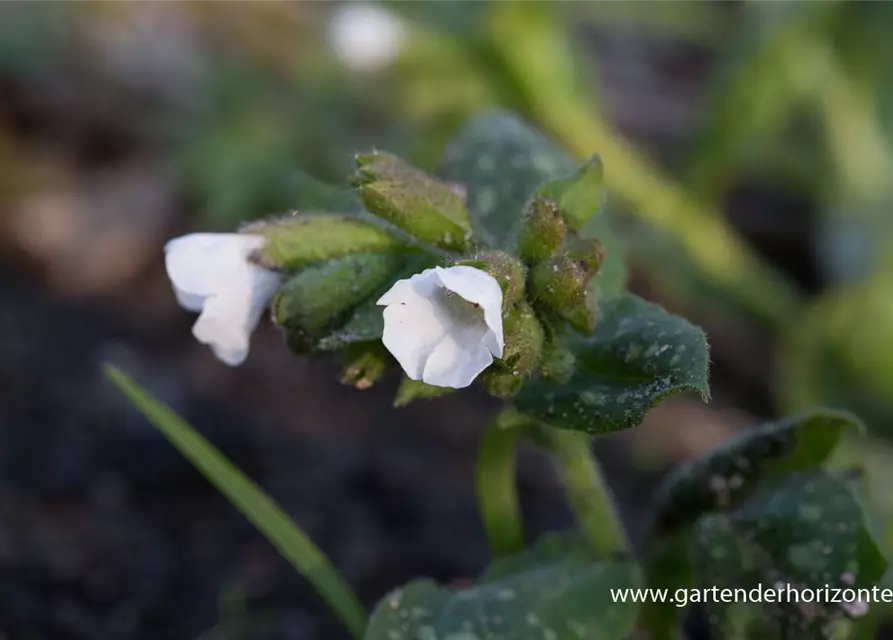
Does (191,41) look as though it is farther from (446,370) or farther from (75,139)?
(446,370)

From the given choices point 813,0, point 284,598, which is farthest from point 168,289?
point 813,0

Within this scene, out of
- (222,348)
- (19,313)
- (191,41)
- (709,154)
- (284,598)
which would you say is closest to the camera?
(222,348)

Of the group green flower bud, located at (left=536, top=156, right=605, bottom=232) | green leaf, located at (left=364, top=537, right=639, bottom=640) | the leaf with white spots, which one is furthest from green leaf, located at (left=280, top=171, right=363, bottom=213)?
green leaf, located at (left=364, top=537, right=639, bottom=640)

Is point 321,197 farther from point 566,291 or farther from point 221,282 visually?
point 566,291

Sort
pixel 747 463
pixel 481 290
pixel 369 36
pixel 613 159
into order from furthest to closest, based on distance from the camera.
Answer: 1. pixel 369 36
2. pixel 613 159
3. pixel 747 463
4. pixel 481 290

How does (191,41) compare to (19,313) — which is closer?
(19,313)

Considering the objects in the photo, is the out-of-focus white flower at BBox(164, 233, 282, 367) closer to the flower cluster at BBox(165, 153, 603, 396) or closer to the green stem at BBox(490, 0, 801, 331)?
the flower cluster at BBox(165, 153, 603, 396)

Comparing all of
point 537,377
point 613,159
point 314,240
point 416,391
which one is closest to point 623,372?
point 537,377
